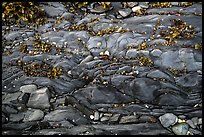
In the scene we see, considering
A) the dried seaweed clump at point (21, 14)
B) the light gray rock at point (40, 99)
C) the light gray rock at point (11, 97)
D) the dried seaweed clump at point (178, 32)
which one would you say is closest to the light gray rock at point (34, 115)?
the light gray rock at point (40, 99)

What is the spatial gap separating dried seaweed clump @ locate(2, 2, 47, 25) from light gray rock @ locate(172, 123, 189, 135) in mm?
4385

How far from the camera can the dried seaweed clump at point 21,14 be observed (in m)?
7.40

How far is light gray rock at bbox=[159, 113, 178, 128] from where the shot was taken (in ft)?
16.2

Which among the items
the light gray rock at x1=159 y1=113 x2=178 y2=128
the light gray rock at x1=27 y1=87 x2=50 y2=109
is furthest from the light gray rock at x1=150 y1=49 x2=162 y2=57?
the light gray rock at x1=27 y1=87 x2=50 y2=109

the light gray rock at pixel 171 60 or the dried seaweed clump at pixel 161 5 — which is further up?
the dried seaweed clump at pixel 161 5

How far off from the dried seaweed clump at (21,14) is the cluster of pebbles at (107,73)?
145mm

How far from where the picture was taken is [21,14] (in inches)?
294

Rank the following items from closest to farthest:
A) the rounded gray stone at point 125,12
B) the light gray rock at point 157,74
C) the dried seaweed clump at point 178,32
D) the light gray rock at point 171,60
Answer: the light gray rock at point 157,74 → the light gray rock at point 171,60 → the dried seaweed clump at point 178,32 → the rounded gray stone at point 125,12

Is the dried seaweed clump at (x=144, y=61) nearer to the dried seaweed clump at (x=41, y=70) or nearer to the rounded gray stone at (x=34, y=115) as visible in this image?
the dried seaweed clump at (x=41, y=70)

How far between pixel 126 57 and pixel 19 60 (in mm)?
2339

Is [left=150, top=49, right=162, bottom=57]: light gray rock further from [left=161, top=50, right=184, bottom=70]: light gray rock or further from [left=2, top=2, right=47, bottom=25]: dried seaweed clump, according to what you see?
[left=2, top=2, right=47, bottom=25]: dried seaweed clump

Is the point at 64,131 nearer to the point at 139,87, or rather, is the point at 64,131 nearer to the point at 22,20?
the point at 139,87

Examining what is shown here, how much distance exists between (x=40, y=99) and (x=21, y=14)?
9.93ft

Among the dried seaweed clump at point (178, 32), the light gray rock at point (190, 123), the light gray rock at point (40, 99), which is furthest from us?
the dried seaweed clump at point (178, 32)
